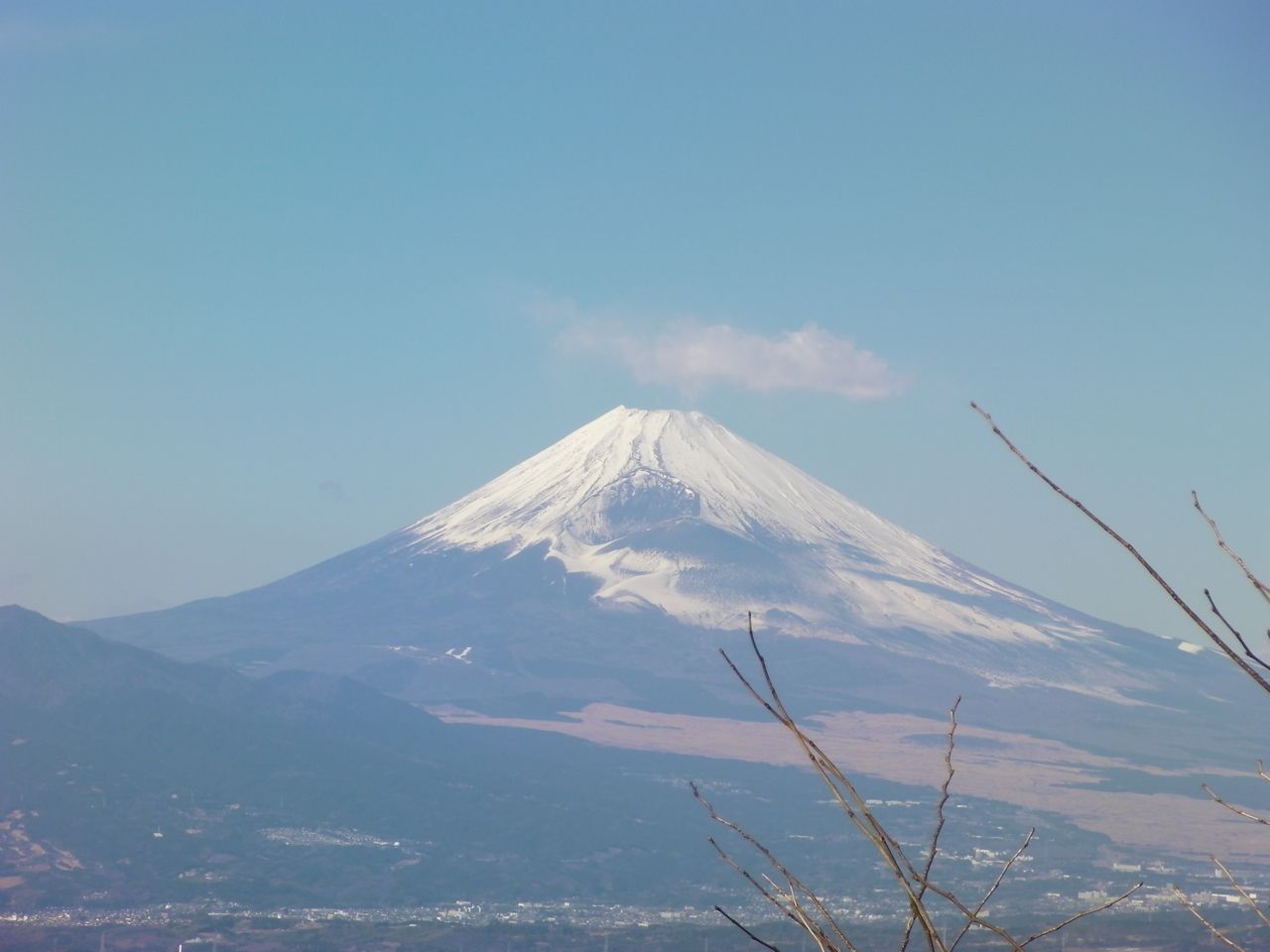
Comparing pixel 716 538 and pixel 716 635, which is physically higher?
pixel 716 538

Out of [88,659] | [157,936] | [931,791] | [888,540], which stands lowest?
[157,936]

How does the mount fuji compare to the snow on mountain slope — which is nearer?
the mount fuji

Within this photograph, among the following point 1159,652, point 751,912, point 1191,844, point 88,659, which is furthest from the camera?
point 1159,652

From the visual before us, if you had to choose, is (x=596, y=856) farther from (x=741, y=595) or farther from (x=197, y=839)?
(x=741, y=595)


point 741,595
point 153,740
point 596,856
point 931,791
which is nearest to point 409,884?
point 596,856

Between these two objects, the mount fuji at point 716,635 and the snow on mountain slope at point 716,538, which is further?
the snow on mountain slope at point 716,538
